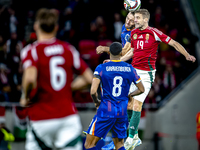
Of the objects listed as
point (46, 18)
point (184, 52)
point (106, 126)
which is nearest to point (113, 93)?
point (106, 126)

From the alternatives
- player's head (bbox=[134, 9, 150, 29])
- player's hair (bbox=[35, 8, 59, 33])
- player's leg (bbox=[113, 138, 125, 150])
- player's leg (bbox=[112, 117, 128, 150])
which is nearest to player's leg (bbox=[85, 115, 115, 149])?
player's leg (bbox=[112, 117, 128, 150])

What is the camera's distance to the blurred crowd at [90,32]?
1312cm

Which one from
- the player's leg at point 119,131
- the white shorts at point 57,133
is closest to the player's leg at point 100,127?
the player's leg at point 119,131

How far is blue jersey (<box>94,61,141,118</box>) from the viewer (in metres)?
5.96

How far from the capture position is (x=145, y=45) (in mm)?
6961

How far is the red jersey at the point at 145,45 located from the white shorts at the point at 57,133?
3376 millimetres

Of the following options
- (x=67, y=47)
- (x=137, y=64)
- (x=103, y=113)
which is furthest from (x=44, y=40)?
(x=137, y=64)

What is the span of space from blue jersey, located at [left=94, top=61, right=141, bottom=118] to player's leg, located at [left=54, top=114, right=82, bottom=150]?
6.96ft

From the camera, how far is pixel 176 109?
542 inches

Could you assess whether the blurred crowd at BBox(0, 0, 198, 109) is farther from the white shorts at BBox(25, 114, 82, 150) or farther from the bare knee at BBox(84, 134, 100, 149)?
the white shorts at BBox(25, 114, 82, 150)

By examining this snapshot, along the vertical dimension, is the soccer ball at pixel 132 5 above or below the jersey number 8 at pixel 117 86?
above

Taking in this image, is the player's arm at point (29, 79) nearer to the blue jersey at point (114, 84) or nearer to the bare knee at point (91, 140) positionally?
the blue jersey at point (114, 84)

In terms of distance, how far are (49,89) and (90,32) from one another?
10.8 m

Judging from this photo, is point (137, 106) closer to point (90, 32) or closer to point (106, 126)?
point (106, 126)
